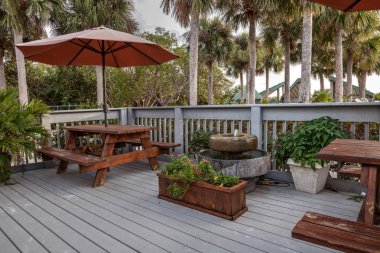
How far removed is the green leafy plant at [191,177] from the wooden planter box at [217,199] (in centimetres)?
6

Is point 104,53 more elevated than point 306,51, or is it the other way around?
Answer: point 306,51

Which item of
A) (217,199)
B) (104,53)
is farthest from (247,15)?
(217,199)

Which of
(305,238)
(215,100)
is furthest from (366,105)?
(215,100)

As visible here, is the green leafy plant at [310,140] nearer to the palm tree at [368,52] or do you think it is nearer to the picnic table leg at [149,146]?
the picnic table leg at [149,146]

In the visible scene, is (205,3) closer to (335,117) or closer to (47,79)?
(335,117)

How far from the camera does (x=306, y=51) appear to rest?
9.05 m

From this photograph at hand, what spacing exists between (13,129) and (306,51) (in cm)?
881

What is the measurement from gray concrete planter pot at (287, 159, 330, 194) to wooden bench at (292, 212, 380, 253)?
156 centimetres

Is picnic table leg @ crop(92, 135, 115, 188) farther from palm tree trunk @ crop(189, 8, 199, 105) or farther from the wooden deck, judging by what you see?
palm tree trunk @ crop(189, 8, 199, 105)

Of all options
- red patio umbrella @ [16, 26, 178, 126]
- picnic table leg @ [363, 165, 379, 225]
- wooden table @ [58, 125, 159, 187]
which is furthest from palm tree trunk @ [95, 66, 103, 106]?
picnic table leg @ [363, 165, 379, 225]

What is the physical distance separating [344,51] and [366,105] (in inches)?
660

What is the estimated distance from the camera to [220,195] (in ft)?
7.90

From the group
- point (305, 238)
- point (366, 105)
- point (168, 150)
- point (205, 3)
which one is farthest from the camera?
point (205, 3)

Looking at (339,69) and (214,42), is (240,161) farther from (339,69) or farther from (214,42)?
(214,42)
